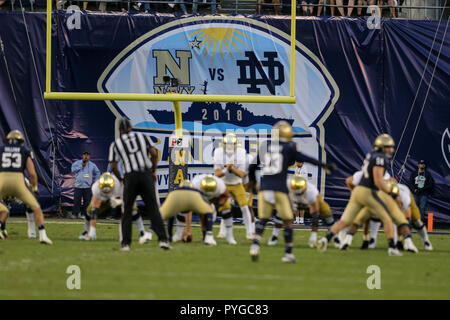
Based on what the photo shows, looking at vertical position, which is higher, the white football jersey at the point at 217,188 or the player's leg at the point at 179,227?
the white football jersey at the point at 217,188

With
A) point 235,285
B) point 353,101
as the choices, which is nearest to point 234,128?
point 353,101

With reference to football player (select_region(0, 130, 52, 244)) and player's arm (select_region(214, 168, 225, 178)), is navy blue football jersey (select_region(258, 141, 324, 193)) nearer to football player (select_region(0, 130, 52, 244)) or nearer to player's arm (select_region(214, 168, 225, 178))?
player's arm (select_region(214, 168, 225, 178))

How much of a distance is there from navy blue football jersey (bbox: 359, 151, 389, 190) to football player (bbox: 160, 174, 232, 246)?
2275 millimetres

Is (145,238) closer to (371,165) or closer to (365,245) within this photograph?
(365,245)

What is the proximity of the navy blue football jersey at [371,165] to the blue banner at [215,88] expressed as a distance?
802 centimetres

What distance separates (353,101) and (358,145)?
1036 mm

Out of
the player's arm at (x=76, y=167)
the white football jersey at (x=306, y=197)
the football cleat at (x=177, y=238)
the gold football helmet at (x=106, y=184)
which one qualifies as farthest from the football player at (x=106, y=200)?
the player's arm at (x=76, y=167)

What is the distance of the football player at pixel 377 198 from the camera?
11.2 m

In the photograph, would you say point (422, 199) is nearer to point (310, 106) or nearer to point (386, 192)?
point (310, 106)

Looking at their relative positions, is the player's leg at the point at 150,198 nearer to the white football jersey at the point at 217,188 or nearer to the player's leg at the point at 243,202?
the white football jersey at the point at 217,188

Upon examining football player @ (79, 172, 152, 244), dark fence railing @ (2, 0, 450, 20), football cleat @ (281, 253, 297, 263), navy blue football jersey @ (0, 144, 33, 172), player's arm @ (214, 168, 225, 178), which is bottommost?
football cleat @ (281, 253, 297, 263)

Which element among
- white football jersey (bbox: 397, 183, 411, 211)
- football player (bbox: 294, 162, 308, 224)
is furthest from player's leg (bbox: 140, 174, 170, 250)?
football player (bbox: 294, 162, 308, 224)

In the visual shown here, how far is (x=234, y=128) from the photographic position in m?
19.5

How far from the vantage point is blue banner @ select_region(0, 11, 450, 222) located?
1950cm
